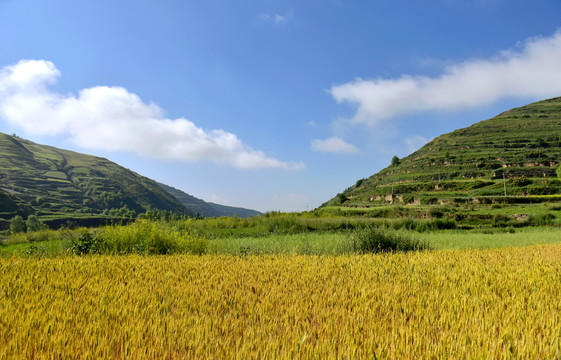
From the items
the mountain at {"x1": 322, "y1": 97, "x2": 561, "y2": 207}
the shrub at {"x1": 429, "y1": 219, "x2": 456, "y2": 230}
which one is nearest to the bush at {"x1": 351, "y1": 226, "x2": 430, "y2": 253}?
the shrub at {"x1": 429, "y1": 219, "x2": 456, "y2": 230}

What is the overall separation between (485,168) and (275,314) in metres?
97.7

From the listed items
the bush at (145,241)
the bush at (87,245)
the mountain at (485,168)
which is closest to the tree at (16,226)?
the bush at (87,245)

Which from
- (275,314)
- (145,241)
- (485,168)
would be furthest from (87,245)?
(485,168)

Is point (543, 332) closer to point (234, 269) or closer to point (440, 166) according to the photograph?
point (234, 269)

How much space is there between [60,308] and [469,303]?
3.86m

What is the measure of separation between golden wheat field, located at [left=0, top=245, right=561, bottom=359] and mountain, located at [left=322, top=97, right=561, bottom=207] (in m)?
65.2

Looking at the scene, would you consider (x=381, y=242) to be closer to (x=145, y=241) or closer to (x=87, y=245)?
(x=145, y=241)

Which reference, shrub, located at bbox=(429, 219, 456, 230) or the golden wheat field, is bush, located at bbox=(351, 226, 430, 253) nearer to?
the golden wheat field

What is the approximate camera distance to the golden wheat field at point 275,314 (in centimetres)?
179

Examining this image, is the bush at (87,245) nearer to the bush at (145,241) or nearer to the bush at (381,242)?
the bush at (145,241)

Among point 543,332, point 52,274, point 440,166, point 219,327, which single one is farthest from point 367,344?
point 440,166

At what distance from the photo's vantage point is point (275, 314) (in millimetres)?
2586

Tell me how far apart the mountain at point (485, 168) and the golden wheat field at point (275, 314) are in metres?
65.2

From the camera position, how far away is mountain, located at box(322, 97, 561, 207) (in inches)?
2650
